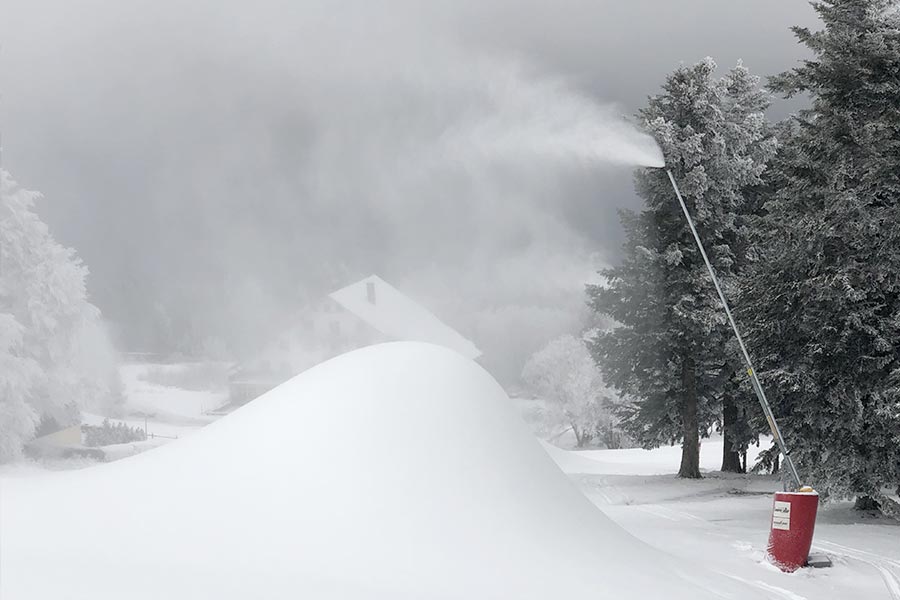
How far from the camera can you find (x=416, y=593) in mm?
4781

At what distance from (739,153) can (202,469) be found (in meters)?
17.7

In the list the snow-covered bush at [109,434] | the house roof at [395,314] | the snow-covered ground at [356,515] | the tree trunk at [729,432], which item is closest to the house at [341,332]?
the house roof at [395,314]

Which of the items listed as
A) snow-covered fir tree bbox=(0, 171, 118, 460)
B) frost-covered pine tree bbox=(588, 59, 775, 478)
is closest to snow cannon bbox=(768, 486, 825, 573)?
frost-covered pine tree bbox=(588, 59, 775, 478)

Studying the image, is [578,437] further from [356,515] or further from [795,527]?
[356,515]

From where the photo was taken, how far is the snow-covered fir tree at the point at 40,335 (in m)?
15.2

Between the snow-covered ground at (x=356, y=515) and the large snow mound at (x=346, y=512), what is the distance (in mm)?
14

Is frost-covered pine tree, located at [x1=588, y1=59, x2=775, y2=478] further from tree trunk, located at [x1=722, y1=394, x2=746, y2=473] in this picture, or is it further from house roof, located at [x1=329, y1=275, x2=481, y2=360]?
house roof, located at [x1=329, y1=275, x2=481, y2=360]

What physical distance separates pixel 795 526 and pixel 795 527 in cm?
1

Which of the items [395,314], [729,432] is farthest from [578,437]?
[395,314]

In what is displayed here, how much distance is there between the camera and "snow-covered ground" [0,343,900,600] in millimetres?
4457

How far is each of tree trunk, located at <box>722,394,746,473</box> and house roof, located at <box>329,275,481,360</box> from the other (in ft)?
21.6

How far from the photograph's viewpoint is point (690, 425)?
19422 millimetres

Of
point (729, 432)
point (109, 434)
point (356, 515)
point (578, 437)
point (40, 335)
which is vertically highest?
point (40, 335)

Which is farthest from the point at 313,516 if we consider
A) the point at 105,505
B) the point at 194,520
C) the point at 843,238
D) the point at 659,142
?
the point at 659,142
